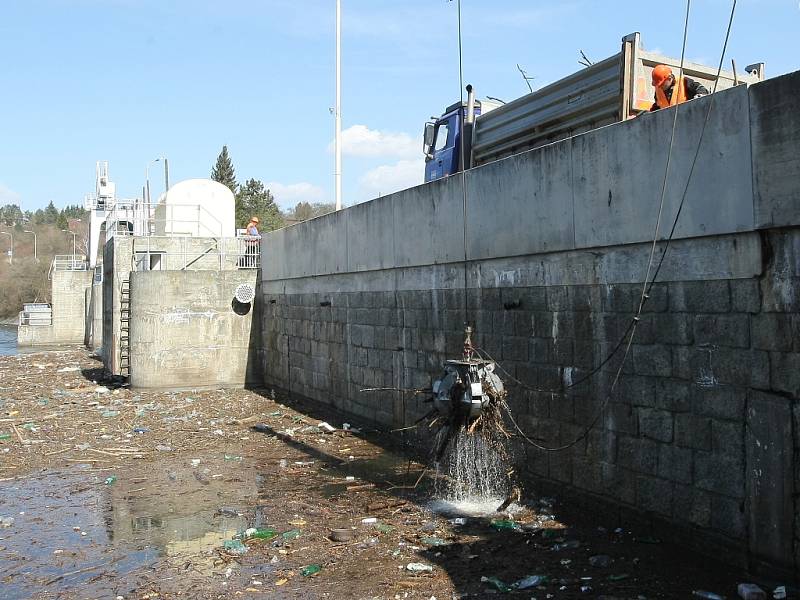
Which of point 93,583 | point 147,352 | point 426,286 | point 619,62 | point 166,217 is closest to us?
point 93,583

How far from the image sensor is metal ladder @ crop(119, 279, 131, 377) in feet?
54.6

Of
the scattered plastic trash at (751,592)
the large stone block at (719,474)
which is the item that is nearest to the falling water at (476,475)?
the large stone block at (719,474)

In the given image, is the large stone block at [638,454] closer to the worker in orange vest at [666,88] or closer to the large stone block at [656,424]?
the large stone block at [656,424]

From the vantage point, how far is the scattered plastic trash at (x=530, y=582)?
17.0 feet

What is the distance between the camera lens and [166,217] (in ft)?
80.7

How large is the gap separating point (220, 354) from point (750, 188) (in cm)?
1339

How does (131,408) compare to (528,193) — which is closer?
(528,193)

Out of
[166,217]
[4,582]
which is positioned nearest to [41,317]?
[166,217]

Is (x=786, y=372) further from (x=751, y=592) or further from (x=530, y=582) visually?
(x=530, y=582)

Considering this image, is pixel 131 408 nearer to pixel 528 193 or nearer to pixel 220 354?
pixel 220 354

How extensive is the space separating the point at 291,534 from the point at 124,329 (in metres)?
11.8

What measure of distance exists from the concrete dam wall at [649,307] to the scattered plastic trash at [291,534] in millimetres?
2368

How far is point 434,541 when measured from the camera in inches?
246

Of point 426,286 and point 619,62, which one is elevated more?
point 619,62
